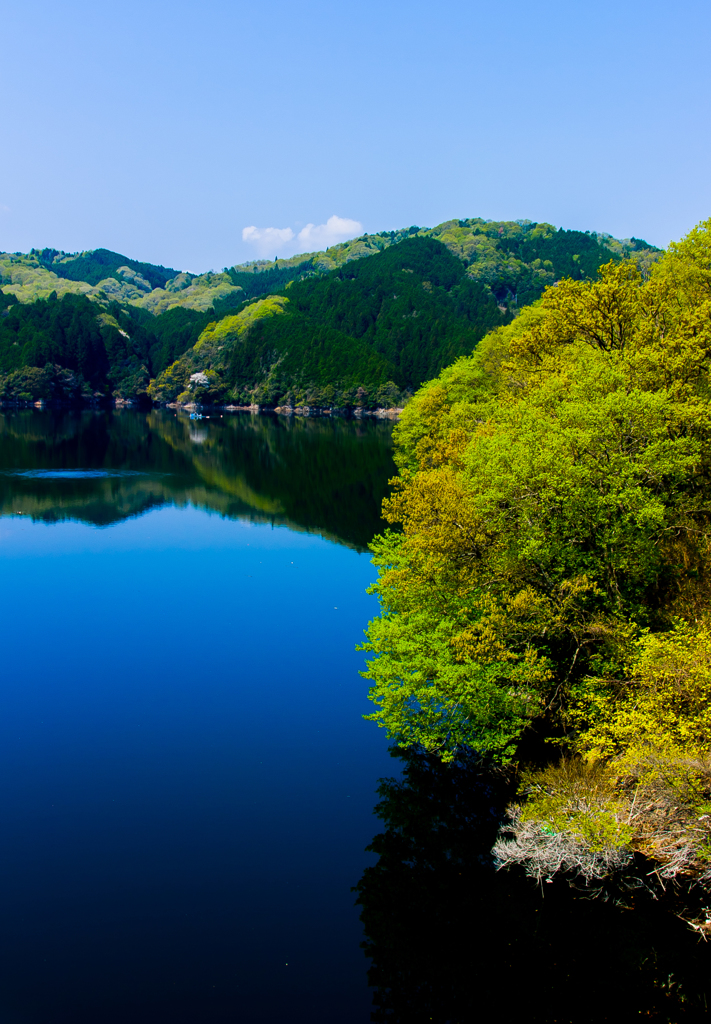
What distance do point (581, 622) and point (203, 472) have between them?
76011 mm

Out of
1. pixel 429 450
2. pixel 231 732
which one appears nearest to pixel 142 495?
pixel 429 450

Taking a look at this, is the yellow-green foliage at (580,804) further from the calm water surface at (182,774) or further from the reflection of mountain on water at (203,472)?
the reflection of mountain on water at (203,472)

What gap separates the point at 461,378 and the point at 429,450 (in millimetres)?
12500

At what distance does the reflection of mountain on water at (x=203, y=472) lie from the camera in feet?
223

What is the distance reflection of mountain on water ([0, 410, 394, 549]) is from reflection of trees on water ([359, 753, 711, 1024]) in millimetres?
36840

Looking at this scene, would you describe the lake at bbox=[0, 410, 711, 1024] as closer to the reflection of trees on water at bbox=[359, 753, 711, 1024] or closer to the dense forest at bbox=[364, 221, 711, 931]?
the reflection of trees on water at bbox=[359, 753, 711, 1024]

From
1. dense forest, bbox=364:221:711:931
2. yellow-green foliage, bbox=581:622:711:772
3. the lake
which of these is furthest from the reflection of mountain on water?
yellow-green foliage, bbox=581:622:711:772

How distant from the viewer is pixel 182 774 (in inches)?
985

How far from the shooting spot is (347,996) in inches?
639

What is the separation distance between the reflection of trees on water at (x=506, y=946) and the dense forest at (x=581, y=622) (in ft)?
2.76

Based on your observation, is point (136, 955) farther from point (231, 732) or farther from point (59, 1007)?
point (231, 732)

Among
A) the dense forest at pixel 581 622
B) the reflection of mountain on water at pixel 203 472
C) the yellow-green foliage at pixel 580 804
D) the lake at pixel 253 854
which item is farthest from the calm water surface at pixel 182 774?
the reflection of mountain on water at pixel 203 472

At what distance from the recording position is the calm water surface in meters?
16.8

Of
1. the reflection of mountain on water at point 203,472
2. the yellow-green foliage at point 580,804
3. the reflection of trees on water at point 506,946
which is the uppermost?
the reflection of mountain on water at point 203,472
